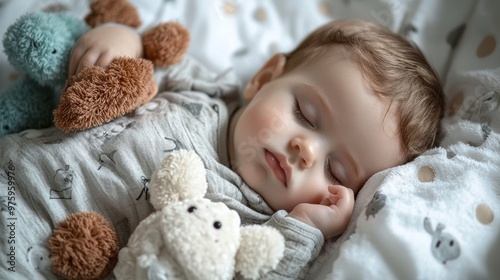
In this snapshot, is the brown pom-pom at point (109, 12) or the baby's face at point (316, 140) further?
the brown pom-pom at point (109, 12)

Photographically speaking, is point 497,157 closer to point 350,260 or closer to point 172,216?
point 350,260

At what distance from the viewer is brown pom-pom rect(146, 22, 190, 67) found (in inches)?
46.0

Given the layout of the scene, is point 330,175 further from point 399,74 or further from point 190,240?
point 190,240

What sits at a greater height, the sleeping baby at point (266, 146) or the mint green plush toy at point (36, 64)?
the mint green plush toy at point (36, 64)

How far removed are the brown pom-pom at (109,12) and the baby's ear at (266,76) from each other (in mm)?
380

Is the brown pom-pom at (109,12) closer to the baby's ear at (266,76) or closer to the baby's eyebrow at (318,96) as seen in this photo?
the baby's ear at (266,76)

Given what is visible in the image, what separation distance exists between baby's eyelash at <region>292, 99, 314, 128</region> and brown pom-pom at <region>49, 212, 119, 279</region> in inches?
18.6

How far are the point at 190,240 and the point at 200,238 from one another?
0.02 metres

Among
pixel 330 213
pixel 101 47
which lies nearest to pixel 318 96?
pixel 330 213

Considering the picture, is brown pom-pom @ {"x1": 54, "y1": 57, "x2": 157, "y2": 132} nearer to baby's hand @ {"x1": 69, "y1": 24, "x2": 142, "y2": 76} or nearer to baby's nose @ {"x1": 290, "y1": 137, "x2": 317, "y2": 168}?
baby's hand @ {"x1": 69, "y1": 24, "x2": 142, "y2": 76}

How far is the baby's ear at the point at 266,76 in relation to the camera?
3.98ft

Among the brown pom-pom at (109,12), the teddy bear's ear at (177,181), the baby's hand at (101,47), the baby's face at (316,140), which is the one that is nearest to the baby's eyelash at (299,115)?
the baby's face at (316,140)

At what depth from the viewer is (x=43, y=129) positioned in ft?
3.71

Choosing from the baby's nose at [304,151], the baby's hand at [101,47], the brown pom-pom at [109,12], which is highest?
the brown pom-pom at [109,12]
